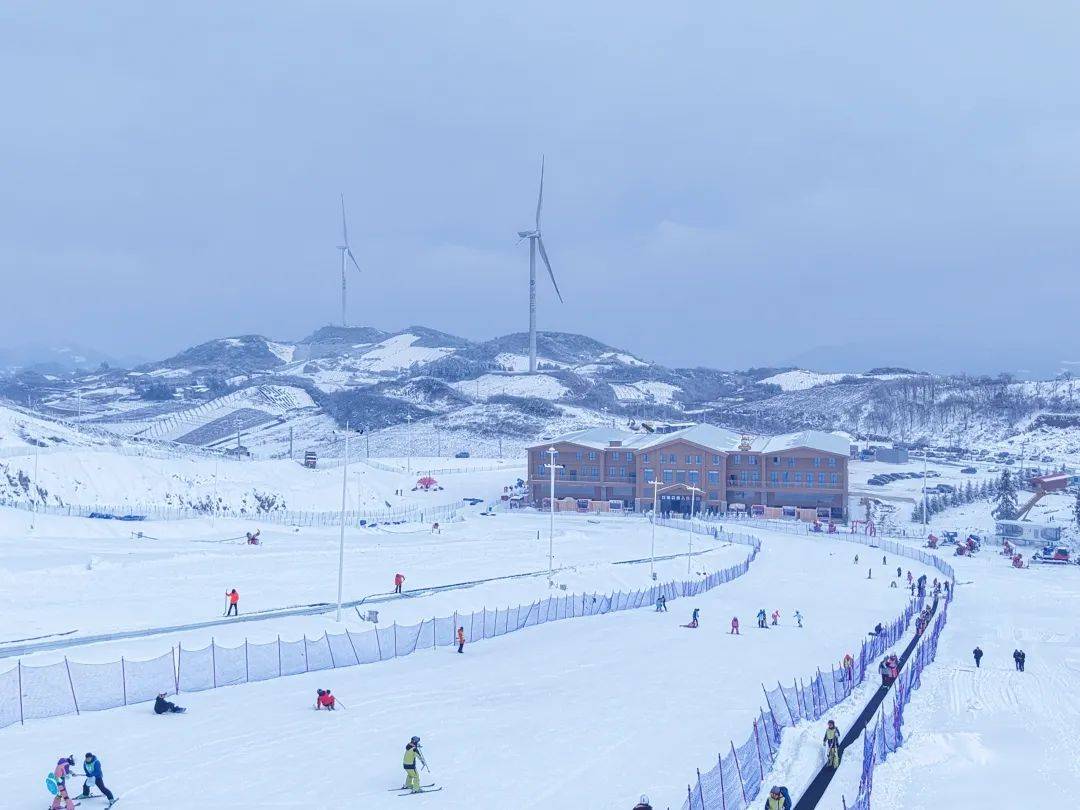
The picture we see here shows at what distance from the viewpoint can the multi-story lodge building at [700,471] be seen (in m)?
96.9

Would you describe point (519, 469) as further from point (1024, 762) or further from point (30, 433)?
point (1024, 762)

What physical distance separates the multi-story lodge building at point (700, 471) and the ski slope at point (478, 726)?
2157 inches

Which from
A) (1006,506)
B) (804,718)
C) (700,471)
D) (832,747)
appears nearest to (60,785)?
(832,747)

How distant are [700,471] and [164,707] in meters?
80.3

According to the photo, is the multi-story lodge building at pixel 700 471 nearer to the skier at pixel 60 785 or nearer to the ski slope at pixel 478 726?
the ski slope at pixel 478 726

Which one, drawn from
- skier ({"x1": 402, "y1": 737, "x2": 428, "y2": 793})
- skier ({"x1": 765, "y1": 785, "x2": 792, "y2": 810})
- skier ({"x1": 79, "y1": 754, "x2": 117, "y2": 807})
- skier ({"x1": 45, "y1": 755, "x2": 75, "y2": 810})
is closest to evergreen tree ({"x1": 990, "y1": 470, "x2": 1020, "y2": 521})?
skier ({"x1": 765, "y1": 785, "x2": 792, "y2": 810})

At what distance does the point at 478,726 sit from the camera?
25.8m

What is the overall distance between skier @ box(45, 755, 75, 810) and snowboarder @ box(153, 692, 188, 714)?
230 inches

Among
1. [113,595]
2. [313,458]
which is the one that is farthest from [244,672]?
[313,458]

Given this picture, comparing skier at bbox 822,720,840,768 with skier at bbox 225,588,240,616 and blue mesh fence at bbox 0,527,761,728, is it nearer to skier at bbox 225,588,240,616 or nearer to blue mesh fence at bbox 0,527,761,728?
blue mesh fence at bbox 0,527,761,728

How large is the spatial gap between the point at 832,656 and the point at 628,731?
14.7m

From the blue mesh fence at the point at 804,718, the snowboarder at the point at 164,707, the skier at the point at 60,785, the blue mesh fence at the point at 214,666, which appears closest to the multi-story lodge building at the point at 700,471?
the blue mesh fence at the point at 804,718

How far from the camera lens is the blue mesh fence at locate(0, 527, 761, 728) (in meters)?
24.2

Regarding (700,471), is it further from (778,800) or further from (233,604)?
(778,800)
